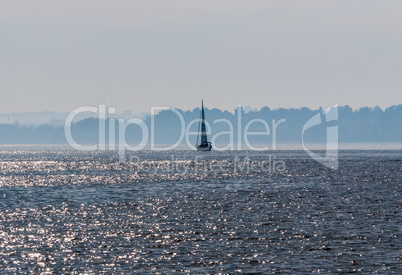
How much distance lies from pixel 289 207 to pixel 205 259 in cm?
3293

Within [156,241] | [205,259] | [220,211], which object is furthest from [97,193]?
[205,259]

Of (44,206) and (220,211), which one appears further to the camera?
(44,206)

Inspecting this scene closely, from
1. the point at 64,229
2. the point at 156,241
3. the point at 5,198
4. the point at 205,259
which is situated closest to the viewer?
the point at 205,259

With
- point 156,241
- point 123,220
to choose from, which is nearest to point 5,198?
point 123,220

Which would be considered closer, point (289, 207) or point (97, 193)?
point (289, 207)

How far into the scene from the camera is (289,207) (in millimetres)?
72750

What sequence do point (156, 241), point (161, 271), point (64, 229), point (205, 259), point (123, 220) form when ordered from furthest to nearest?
point (123, 220), point (64, 229), point (156, 241), point (205, 259), point (161, 271)

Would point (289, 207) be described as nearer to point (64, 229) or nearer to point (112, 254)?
point (64, 229)

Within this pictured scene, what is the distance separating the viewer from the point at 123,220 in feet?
203

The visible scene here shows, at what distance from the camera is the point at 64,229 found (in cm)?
5553

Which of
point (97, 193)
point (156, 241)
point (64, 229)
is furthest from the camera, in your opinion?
point (97, 193)

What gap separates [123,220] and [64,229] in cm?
760

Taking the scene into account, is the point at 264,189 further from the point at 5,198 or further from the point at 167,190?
the point at 5,198

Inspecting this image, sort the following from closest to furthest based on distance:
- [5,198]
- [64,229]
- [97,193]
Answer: [64,229] → [5,198] → [97,193]
